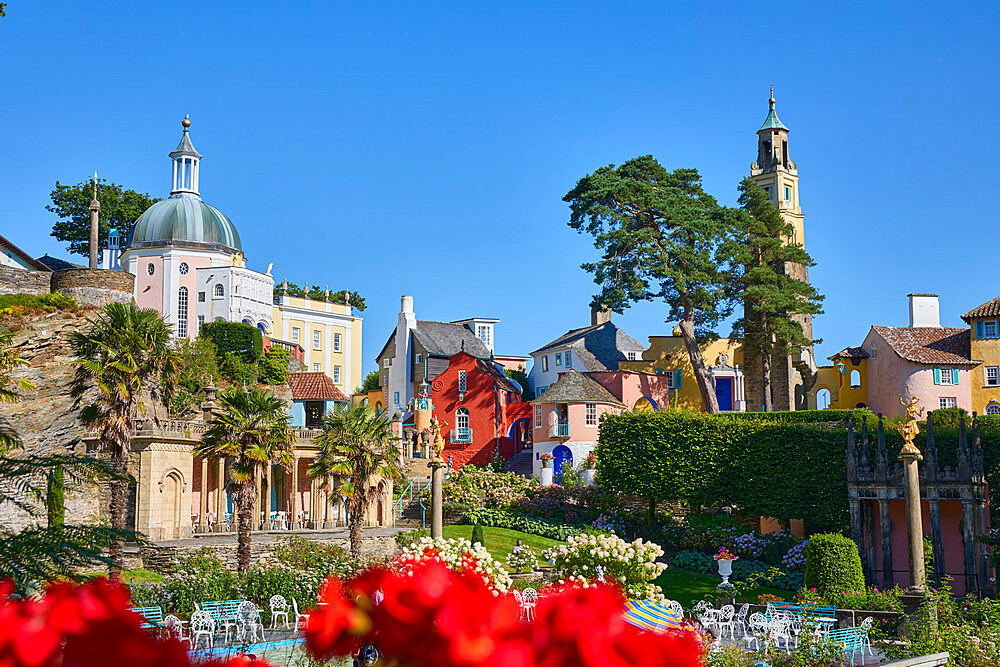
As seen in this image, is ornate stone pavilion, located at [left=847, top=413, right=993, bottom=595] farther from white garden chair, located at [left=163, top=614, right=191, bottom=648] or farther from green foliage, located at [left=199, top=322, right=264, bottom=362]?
green foliage, located at [left=199, top=322, right=264, bottom=362]

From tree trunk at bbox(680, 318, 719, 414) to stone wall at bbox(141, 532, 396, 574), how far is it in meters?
21.0

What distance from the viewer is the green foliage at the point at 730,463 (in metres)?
39.0

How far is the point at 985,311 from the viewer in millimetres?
52094

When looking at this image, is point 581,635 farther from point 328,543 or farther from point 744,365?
point 744,365

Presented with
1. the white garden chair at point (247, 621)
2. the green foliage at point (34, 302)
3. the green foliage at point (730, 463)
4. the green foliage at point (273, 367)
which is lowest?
the white garden chair at point (247, 621)

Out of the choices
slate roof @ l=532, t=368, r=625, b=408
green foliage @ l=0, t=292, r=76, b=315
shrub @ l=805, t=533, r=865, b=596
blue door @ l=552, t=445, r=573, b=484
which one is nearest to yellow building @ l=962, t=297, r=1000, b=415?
slate roof @ l=532, t=368, r=625, b=408

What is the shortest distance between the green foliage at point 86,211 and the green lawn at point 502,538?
3970 cm

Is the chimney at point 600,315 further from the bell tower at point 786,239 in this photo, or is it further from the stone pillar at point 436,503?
the stone pillar at point 436,503

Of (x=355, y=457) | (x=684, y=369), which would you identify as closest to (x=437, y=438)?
(x=355, y=457)

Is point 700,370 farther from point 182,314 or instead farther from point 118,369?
point 182,314

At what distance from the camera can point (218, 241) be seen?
65.9 meters

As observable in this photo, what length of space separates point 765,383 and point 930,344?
10085 mm

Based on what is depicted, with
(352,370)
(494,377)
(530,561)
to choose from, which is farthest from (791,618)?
(352,370)

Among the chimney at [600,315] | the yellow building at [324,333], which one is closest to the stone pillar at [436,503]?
the chimney at [600,315]
